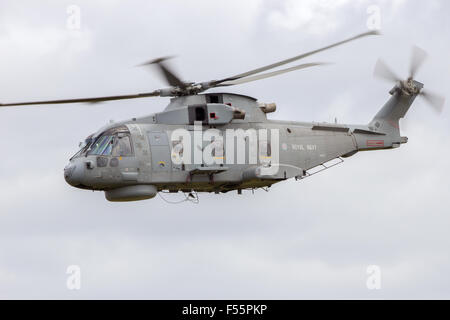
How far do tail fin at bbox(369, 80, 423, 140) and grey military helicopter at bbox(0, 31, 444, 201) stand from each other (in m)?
2.78

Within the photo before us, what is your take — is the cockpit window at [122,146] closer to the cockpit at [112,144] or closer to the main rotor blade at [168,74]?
the cockpit at [112,144]

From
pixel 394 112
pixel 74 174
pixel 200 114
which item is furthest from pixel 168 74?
pixel 394 112

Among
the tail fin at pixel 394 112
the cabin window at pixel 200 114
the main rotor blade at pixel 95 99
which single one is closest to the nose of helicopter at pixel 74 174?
the main rotor blade at pixel 95 99

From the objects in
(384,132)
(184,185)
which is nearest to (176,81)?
(184,185)

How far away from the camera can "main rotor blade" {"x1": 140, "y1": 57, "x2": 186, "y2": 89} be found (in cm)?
3273

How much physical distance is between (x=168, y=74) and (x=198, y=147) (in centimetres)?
276

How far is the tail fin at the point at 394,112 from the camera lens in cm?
3878

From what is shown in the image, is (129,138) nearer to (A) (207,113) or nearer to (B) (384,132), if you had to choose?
(A) (207,113)

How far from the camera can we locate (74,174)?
3272cm

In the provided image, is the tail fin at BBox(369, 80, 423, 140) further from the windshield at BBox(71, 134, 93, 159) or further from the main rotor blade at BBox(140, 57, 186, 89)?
the windshield at BBox(71, 134, 93, 159)

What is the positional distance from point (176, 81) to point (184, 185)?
369 cm

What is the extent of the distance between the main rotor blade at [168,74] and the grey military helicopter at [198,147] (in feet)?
0.11

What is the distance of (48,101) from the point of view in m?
33.9

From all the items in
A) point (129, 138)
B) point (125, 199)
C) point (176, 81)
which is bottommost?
point (125, 199)
